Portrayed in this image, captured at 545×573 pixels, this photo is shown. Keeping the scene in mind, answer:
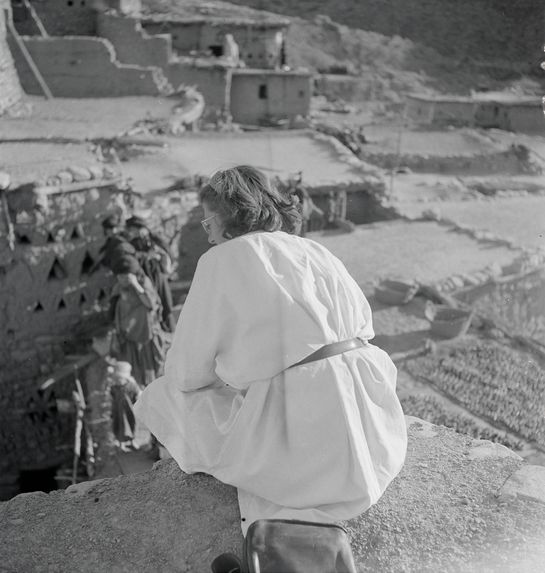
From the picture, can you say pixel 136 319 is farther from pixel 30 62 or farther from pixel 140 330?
pixel 30 62

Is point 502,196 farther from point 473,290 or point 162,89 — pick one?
point 162,89

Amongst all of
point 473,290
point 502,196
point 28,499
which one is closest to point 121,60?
point 502,196

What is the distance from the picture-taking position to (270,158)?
1477 cm

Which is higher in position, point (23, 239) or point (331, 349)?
point (331, 349)

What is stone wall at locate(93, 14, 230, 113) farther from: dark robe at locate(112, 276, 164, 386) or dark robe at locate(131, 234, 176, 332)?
dark robe at locate(112, 276, 164, 386)

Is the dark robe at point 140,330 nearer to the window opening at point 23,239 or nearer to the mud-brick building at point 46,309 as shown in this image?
the mud-brick building at point 46,309

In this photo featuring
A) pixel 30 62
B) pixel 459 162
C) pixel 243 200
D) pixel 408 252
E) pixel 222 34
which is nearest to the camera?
pixel 243 200

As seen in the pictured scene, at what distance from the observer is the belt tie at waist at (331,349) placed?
2.40 m

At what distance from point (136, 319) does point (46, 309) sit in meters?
1.15

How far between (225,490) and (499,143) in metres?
21.1

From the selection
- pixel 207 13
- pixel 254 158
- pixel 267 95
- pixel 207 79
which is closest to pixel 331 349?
pixel 254 158

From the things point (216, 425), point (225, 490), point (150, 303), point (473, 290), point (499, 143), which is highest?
point (216, 425)

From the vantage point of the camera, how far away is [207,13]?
28.9 m

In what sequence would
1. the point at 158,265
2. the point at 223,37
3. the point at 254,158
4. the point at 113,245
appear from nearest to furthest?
1. the point at 113,245
2. the point at 158,265
3. the point at 254,158
4. the point at 223,37
